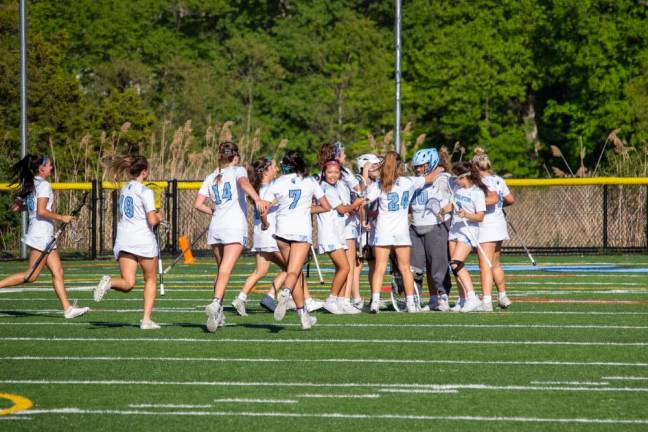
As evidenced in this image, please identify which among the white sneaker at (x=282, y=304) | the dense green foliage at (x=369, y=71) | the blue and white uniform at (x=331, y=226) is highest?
the dense green foliage at (x=369, y=71)

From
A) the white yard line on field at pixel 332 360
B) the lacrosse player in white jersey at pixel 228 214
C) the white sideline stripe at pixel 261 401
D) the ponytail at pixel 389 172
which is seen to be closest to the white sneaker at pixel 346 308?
the ponytail at pixel 389 172

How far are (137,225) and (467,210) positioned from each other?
3957 millimetres

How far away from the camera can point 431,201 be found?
1623 cm

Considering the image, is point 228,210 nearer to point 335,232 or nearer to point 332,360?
point 335,232

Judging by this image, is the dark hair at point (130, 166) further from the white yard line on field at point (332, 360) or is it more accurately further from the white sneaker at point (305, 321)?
the white yard line on field at point (332, 360)

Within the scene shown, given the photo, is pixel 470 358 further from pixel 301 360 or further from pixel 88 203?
pixel 88 203

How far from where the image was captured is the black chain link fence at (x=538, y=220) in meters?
30.2

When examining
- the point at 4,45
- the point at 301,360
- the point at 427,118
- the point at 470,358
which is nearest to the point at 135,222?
the point at 301,360

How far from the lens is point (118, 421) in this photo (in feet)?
29.7

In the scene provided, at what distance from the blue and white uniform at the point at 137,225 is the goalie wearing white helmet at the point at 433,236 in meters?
3.50

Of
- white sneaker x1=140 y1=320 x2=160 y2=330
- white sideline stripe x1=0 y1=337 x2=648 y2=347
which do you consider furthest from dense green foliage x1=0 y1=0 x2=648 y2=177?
white sideline stripe x1=0 y1=337 x2=648 y2=347

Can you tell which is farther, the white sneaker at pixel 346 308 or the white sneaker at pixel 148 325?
the white sneaker at pixel 346 308

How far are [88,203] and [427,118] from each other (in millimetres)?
28739

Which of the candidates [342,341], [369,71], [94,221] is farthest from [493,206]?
[369,71]
